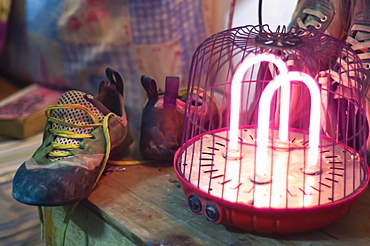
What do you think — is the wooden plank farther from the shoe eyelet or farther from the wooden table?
the shoe eyelet

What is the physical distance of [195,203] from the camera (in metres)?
0.71

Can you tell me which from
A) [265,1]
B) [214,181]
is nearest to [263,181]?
[214,181]

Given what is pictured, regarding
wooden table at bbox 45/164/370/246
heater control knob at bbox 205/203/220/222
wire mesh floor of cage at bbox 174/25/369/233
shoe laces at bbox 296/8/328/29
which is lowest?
wooden table at bbox 45/164/370/246

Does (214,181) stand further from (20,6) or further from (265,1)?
(20,6)

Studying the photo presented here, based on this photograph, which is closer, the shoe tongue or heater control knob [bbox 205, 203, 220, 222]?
heater control knob [bbox 205, 203, 220, 222]

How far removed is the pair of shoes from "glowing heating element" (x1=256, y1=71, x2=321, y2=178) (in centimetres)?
30

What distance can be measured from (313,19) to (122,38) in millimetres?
525

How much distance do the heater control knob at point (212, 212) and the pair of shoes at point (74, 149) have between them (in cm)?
24

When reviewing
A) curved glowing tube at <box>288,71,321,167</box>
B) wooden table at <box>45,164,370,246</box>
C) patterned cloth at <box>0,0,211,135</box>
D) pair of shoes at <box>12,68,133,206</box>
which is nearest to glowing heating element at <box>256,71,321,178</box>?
curved glowing tube at <box>288,71,321,167</box>

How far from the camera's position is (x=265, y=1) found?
113 centimetres

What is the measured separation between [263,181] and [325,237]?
125mm

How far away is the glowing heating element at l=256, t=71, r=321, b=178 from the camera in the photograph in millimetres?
654

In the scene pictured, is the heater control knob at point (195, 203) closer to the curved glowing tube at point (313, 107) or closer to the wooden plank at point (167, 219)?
the wooden plank at point (167, 219)

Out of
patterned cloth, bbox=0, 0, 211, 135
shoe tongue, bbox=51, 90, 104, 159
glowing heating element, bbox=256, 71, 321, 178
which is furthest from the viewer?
patterned cloth, bbox=0, 0, 211, 135
